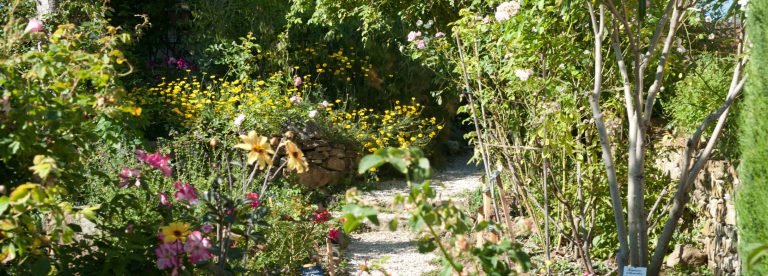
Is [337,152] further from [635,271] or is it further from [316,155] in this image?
[635,271]

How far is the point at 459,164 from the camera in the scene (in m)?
9.36

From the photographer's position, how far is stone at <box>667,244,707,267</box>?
4.84m

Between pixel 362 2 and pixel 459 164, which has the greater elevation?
pixel 362 2

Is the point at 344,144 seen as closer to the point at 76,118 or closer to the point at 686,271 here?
the point at 686,271

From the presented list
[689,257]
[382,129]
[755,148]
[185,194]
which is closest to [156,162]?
[185,194]

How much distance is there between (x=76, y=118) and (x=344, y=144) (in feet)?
16.8

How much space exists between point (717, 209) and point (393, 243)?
2.42 m

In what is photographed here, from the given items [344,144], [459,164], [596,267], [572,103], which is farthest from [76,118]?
[459,164]

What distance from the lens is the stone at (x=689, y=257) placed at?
484 centimetres

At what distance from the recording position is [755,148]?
262 cm

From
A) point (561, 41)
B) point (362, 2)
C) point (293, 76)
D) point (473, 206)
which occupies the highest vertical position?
point (362, 2)

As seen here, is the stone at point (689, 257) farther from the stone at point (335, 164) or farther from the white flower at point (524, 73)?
the stone at point (335, 164)

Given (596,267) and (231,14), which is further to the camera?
(231,14)

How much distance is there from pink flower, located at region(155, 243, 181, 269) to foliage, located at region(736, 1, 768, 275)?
186 cm
